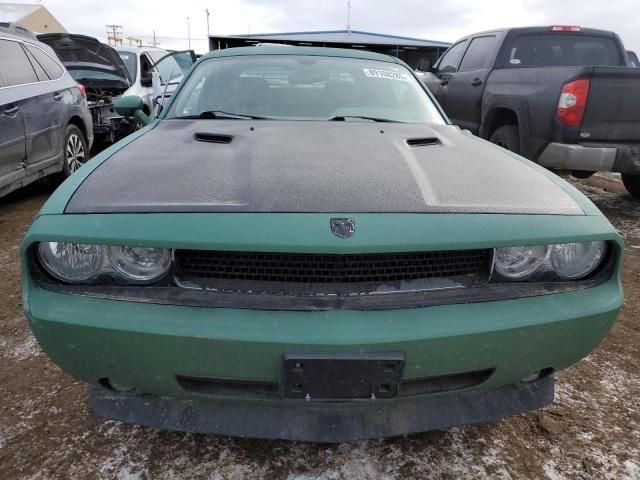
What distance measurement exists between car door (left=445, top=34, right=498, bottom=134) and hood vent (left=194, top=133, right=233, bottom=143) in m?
4.22

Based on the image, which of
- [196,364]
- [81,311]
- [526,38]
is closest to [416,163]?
[196,364]

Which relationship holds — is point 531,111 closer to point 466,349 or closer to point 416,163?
point 416,163

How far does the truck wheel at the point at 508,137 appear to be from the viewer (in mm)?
4961

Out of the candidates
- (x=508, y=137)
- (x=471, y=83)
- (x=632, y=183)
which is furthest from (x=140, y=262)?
(x=632, y=183)

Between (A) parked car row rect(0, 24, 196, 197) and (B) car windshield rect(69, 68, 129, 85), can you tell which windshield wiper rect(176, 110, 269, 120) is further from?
(B) car windshield rect(69, 68, 129, 85)

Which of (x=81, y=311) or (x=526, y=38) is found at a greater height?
(x=526, y=38)

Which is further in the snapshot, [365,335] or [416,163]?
[416,163]

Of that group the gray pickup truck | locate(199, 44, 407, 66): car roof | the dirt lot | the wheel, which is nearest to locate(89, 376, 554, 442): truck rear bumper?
the dirt lot

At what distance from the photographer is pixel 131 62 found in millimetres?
8766

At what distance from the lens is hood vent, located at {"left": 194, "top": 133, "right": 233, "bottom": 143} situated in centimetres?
226

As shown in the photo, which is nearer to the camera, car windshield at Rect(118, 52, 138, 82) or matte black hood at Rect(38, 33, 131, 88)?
matte black hood at Rect(38, 33, 131, 88)

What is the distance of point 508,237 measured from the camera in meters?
1.54

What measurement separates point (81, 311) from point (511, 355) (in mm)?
1306

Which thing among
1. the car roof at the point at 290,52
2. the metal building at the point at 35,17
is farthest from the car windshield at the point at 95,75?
the metal building at the point at 35,17
